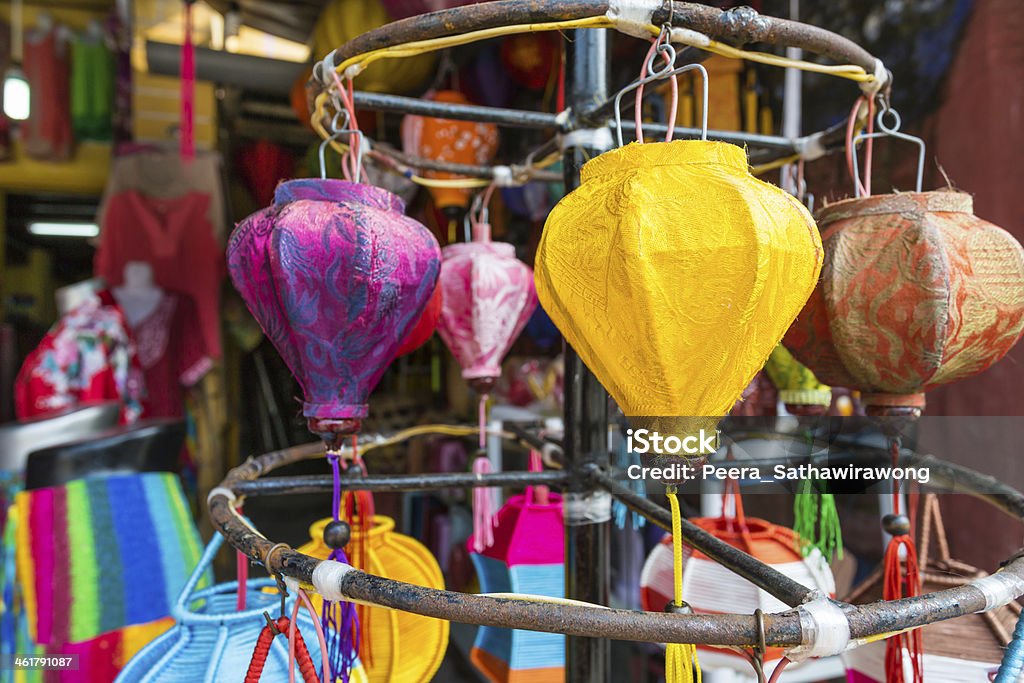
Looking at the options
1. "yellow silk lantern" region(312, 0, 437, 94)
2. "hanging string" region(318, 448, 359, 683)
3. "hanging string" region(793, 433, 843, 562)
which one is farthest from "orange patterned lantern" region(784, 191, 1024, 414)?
"yellow silk lantern" region(312, 0, 437, 94)

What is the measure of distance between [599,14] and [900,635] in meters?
0.61

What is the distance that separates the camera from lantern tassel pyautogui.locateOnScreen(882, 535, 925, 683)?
0.61 metres

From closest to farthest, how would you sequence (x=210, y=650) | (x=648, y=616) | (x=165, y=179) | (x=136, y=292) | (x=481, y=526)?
(x=648, y=616) → (x=210, y=650) → (x=481, y=526) → (x=136, y=292) → (x=165, y=179)

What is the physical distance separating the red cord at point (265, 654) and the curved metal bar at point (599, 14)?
508 millimetres

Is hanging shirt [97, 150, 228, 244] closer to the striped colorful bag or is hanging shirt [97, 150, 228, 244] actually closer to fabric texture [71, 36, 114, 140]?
fabric texture [71, 36, 114, 140]

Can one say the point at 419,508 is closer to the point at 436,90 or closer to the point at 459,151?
the point at 459,151

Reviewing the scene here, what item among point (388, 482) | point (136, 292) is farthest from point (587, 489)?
point (136, 292)

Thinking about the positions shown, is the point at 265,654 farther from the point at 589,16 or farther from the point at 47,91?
the point at 47,91

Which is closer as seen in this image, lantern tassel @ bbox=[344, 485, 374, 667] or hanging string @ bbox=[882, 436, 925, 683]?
hanging string @ bbox=[882, 436, 925, 683]

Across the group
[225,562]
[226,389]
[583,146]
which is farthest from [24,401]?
[583,146]

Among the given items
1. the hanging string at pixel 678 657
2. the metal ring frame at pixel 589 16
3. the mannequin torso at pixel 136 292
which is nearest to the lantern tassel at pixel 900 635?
the hanging string at pixel 678 657

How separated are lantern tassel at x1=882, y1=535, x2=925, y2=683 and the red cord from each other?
1.65 ft

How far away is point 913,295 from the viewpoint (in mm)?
590

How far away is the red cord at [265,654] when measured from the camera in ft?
1.61
